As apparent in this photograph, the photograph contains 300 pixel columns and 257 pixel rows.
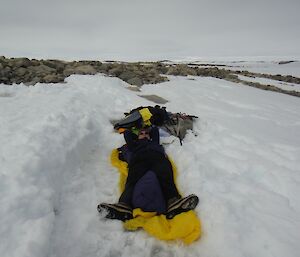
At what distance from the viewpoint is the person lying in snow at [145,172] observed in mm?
4578

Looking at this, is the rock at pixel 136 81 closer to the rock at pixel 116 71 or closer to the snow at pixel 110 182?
the rock at pixel 116 71

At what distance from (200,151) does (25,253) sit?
15.1 ft

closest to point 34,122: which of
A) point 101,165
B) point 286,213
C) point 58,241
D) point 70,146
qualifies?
point 70,146

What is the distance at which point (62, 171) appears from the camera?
5488mm

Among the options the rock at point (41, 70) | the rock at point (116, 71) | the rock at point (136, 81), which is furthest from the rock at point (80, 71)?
the rock at point (136, 81)

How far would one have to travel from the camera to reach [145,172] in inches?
215

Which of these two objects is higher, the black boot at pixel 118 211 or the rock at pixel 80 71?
the rock at pixel 80 71

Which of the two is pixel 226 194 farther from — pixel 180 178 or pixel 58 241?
pixel 58 241

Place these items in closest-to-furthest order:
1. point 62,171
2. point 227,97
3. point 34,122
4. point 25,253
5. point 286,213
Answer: point 25,253
point 286,213
point 62,171
point 34,122
point 227,97

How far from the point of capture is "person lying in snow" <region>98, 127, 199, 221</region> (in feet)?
15.0

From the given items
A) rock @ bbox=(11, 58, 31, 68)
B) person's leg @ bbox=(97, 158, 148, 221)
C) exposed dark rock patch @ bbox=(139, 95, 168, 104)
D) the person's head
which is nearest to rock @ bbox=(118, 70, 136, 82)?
exposed dark rock patch @ bbox=(139, 95, 168, 104)

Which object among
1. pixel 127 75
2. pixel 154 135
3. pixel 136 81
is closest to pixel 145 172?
pixel 154 135

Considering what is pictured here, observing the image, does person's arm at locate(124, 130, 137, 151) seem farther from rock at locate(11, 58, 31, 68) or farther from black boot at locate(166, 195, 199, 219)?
rock at locate(11, 58, 31, 68)

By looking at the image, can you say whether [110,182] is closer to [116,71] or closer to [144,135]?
[144,135]
